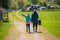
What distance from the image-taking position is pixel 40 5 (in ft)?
481

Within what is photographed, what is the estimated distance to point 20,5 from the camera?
16238 centimetres

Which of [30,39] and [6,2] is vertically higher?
[6,2]

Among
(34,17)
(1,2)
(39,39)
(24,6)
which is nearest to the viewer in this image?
(39,39)

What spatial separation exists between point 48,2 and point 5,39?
14205 centimetres

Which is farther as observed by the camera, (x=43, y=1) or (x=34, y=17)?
(x=43, y=1)

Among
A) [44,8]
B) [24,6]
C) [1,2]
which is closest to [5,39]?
[1,2]

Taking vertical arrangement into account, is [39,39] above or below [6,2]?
below

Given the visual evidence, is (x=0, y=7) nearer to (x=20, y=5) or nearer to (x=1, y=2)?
(x=1, y=2)

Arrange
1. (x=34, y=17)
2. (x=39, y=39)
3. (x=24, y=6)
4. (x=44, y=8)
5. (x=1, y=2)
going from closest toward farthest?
(x=39, y=39), (x=34, y=17), (x=1, y=2), (x=44, y=8), (x=24, y=6)

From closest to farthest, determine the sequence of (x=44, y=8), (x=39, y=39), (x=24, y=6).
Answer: (x=39, y=39) → (x=44, y=8) → (x=24, y=6)

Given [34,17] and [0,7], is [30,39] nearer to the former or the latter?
[34,17]

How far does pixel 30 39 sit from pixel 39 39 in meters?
0.65

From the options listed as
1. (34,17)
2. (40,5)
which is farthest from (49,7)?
(34,17)

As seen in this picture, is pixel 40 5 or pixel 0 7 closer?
pixel 0 7
